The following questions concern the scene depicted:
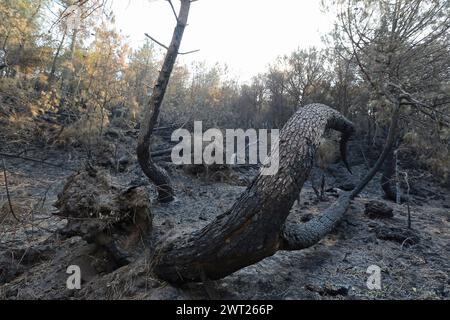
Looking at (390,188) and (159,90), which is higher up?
(159,90)

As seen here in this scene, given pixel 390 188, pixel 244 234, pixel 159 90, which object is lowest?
pixel 390 188

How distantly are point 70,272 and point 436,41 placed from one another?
234 inches

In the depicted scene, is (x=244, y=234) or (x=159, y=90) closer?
(x=244, y=234)

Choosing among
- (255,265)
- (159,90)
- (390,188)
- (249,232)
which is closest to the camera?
(249,232)

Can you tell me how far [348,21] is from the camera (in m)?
5.09

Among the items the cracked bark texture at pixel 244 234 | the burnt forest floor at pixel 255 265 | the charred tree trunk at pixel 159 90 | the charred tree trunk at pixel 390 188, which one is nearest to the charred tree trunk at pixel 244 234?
the cracked bark texture at pixel 244 234

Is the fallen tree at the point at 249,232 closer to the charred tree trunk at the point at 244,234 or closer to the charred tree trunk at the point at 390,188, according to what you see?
the charred tree trunk at the point at 244,234

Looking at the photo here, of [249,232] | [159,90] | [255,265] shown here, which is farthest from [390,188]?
[249,232]

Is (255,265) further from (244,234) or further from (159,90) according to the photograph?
(159,90)

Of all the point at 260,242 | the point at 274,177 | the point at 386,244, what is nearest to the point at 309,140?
the point at 274,177

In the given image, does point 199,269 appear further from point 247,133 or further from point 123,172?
point 247,133

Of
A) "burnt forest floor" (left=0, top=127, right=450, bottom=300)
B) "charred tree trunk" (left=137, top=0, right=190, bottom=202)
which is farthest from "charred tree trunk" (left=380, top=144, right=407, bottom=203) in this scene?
"charred tree trunk" (left=137, top=0, right=190, bottom=202)

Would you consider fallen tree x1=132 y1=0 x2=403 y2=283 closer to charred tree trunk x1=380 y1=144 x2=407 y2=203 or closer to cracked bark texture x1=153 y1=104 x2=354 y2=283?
cracked bark texture x1=153 y1=104 x2=354 y2=283

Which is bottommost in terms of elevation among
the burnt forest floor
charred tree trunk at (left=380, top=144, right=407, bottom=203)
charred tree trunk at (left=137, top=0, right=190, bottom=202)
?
the burnt forest floor
